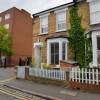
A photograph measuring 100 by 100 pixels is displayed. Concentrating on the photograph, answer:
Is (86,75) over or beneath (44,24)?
beneath

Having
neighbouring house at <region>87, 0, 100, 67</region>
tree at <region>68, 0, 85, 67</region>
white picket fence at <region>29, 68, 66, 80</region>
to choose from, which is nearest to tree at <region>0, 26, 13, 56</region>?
tree at <region>68, 0, 85, 67</region>

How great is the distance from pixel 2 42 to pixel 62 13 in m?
20.2

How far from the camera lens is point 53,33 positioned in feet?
68.7

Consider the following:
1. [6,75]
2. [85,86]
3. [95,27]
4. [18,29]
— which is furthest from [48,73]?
[18,29]

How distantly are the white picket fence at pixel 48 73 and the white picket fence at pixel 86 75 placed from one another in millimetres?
812

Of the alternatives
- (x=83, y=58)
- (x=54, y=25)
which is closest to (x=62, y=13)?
(x=54, y=25)

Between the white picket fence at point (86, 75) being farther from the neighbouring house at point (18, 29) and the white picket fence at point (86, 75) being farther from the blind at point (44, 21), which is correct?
the neighbouring house at point (18, 29)

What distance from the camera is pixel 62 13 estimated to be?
66.9 ft

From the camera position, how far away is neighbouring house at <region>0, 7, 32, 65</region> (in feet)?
136

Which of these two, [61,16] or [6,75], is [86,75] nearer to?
[61,16]

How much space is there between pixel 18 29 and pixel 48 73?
28483mm

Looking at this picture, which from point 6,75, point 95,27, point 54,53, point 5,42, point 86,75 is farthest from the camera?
point 5,42

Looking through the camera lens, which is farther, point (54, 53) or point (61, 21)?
A: point (61, 21)

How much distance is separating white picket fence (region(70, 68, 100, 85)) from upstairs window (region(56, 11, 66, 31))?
24.4 ft
